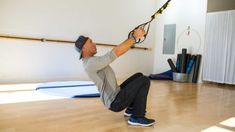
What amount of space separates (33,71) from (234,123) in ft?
13.1

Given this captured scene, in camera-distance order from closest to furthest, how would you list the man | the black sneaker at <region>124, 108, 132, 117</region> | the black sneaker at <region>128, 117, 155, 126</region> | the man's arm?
1. the man's arm
2. the man
3. the black sneaker at <region>128, 117, 155, 126</region>
4. the black sneaker at <region>124, 108, 132, 117</region>

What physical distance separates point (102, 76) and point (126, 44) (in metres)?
0.42

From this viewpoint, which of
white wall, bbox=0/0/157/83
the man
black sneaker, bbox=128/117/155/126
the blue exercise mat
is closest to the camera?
the man

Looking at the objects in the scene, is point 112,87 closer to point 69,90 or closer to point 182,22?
point 69,90

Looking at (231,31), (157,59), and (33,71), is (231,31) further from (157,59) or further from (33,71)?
(33,71)

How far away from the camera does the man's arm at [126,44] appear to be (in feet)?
7.06

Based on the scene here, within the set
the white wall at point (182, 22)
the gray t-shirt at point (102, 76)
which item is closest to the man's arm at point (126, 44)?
the gray t-shirt at point (102, 76)

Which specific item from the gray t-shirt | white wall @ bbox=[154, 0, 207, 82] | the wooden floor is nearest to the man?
the gray t-shirt

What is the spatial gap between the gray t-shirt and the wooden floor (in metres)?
0.32

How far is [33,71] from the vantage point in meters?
5.14

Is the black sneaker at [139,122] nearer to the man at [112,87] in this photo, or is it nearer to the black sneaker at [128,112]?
the man at [112,87]

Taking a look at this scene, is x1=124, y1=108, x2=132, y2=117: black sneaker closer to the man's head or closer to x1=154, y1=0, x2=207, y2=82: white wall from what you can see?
the man's head

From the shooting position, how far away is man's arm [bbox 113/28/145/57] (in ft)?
7.06

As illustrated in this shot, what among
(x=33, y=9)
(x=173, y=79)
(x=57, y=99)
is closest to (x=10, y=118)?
(x=57, y=99)
